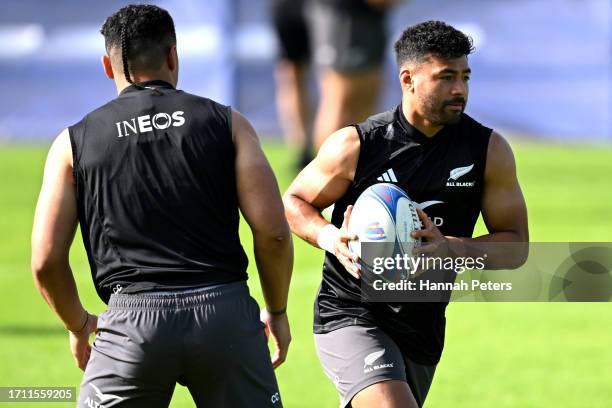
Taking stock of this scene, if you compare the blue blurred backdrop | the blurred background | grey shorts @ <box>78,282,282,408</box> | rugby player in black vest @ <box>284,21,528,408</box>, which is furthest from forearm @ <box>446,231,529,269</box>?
the blue blurred backdrop

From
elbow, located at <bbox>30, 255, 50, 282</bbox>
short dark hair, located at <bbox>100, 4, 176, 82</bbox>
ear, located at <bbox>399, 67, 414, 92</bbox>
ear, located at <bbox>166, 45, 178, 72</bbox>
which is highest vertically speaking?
short dark hair, located at <bbox>100, 4, 176, 82</bbox>

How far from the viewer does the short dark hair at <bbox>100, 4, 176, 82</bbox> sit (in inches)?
175

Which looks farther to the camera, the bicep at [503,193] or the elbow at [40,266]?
the bicep at [503,193]

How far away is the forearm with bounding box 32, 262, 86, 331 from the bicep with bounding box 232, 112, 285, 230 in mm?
732

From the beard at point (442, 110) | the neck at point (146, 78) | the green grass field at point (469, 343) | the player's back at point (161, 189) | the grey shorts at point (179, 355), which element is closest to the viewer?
the grey shorts at point (179, 355)

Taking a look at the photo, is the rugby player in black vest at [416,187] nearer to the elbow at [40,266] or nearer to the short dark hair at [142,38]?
the short dark hair at [142,38]

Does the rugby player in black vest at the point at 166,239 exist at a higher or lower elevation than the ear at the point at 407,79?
lower

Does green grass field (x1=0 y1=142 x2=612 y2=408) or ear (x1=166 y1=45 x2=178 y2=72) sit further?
green grass field (x1=0 y1=142 x2=612 y2=408)

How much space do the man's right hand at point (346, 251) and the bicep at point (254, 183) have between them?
705 millimetres

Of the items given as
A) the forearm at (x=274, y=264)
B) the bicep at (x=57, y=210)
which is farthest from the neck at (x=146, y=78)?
the forearm at (x=274, y=264)

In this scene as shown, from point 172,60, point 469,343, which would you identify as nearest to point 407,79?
point 172,60

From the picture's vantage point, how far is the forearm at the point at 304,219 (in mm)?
5223

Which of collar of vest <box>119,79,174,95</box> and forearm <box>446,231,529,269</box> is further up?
collar of vest <box>119,79,174,95</box>

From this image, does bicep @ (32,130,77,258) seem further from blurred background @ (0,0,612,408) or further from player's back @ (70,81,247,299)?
blurred background @ (0,0,612,408)
